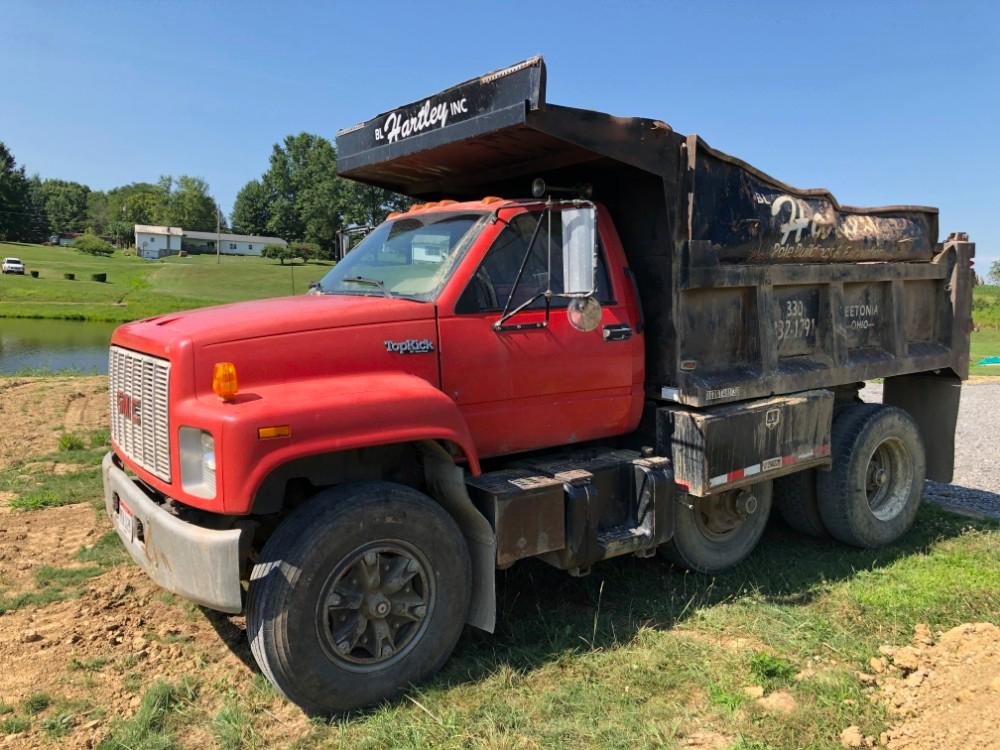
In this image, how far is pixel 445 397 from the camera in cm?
413

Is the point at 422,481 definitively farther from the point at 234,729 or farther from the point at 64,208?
the point at 64,208

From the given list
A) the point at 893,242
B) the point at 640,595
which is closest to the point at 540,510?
the point at 640,595

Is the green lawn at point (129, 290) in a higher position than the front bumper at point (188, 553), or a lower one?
higher

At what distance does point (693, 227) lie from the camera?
17.4 feet

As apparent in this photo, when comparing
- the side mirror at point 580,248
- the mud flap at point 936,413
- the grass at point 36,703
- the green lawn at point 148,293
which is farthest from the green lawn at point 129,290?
the side mirror at point 580,248

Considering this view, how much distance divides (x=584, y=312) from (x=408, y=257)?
1.19m

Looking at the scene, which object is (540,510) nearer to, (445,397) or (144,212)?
(445,397)

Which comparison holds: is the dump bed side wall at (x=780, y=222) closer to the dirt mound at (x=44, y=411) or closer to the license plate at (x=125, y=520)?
the license plate at (x=125, y=520)

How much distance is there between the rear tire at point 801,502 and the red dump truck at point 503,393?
23 mm

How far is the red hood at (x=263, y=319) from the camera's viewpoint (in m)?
3.91

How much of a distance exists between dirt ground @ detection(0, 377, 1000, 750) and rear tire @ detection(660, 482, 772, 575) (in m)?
1.45

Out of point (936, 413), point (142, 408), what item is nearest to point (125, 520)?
point (142, 408)

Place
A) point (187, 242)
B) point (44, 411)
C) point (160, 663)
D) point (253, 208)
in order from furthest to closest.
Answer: point (253, 208), point (187, 242), point (44, 411), point (160, 663)

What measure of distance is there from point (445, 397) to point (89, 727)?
2.28 meters
